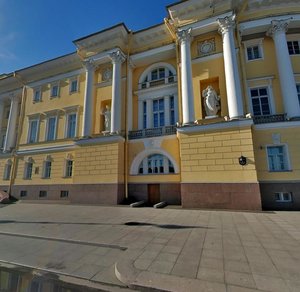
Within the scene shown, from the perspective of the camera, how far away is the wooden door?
13242mm

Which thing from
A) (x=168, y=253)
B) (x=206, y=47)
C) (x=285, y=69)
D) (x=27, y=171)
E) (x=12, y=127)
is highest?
(x=206, y=47)

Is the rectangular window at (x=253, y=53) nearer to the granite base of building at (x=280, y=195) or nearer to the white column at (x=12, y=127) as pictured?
the granite base of building at (x=280, y=195)

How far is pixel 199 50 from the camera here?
13.5m

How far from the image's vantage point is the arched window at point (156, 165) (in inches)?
533

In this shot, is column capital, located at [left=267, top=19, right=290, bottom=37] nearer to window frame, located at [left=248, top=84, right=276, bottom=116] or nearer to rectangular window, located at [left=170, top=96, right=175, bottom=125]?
window frame, located at [left=248, top=84, right=276, bottom=116]

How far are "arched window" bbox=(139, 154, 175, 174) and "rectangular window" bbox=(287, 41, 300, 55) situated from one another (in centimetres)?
1165

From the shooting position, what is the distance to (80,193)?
14047 mm

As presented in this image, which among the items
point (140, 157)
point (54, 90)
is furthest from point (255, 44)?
point (54, 90)

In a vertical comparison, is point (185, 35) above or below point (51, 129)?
above

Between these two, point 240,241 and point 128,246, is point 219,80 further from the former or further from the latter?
point 128,246

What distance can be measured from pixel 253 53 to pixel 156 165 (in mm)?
10832

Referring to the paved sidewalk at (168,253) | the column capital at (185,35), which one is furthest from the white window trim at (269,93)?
the paved sidewalk at (168,253)

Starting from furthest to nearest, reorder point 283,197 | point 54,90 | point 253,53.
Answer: point 54,90 < point 253,53 < point 283,197

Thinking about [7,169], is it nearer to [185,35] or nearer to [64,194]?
[64,194]
